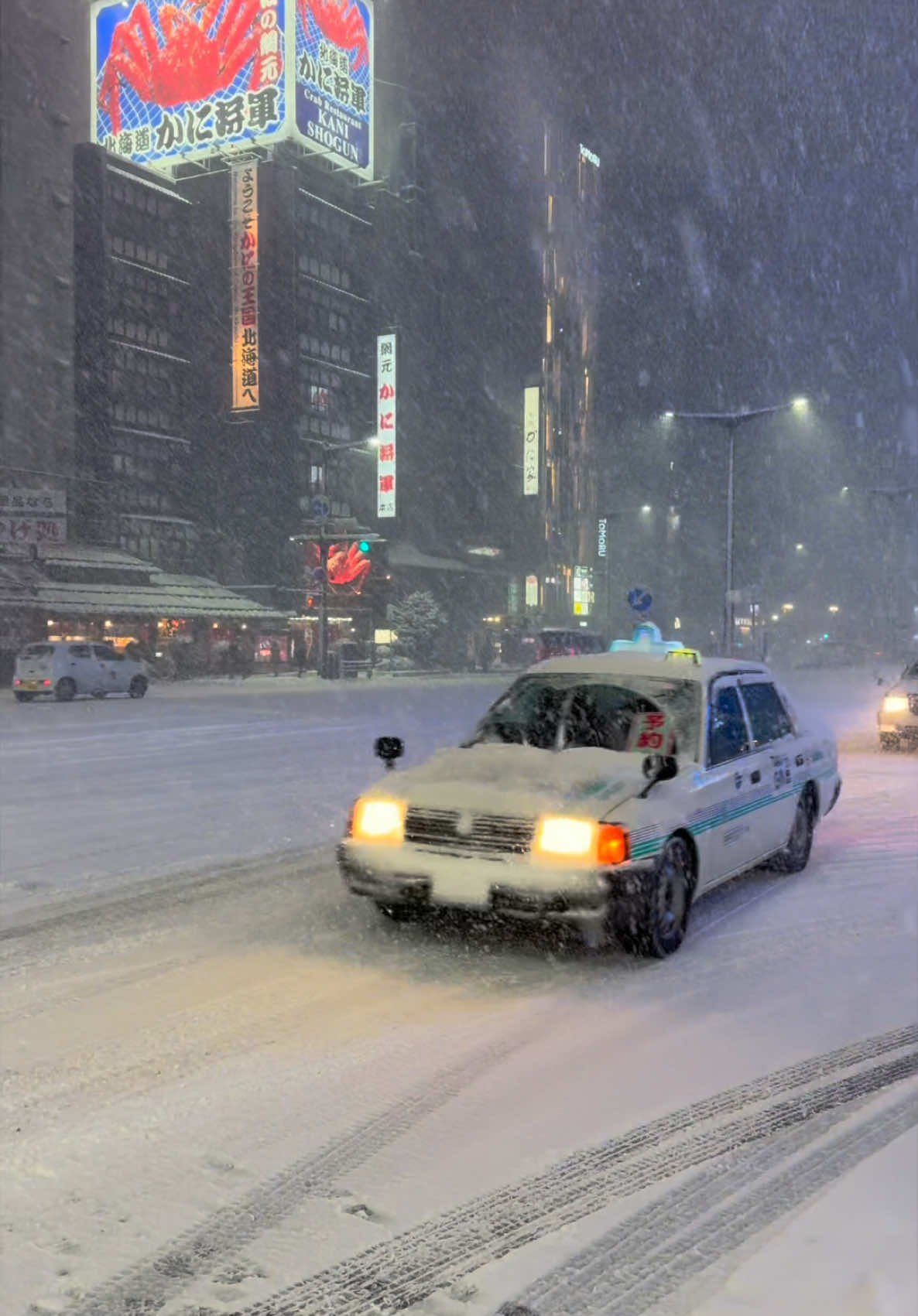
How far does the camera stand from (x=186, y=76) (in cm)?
6228

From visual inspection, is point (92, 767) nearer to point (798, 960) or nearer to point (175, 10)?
point (798, 960)

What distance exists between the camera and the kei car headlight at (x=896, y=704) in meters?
16.2

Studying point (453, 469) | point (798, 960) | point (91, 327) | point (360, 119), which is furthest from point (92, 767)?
point (453, 469)

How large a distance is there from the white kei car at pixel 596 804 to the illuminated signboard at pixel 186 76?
61.5 m

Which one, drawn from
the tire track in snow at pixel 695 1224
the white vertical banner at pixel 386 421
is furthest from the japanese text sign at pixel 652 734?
the white vertical banner at pixel 386 421

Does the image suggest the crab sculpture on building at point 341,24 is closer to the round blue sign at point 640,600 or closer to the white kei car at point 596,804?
the round blue sign at point 640,600

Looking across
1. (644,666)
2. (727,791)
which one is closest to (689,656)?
(644,666)

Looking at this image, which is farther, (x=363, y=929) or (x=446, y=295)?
(x=446, y=295)

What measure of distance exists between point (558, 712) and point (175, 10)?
68.8 metres

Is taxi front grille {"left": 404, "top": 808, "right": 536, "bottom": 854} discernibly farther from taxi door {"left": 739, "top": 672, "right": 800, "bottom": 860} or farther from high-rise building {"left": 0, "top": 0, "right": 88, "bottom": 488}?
high-rise building {"left": 0, "top": 0, "right": 88, "bottom": 488}

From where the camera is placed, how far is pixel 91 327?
51.2m

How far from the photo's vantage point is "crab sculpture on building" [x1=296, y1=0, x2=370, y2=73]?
2400 inches

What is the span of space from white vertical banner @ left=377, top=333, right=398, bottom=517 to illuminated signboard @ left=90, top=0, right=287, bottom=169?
1323cm

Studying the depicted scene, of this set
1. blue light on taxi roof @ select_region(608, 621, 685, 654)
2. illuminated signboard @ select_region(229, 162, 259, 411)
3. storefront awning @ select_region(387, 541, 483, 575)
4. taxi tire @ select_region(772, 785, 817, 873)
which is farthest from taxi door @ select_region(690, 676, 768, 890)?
storefront awning @ select_region(387, 541, 483, 575)
